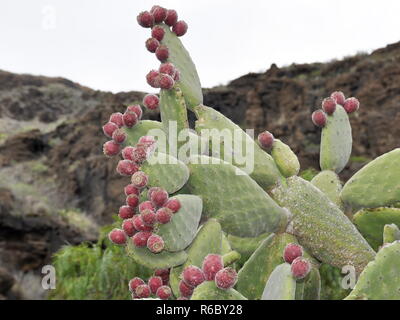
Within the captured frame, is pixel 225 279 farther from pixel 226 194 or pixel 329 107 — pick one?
pixel 329 107

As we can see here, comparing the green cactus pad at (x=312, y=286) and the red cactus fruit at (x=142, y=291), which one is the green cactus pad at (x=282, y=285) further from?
the green cactus pad at (x=312, y=286)

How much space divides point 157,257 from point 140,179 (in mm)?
275

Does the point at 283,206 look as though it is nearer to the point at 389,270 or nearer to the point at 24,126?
the point at 389,270

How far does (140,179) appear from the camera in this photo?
1.60 meters

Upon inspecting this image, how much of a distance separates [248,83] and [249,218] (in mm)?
20218

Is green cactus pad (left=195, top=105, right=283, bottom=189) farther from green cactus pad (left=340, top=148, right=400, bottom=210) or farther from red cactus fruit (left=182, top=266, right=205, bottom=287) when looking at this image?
red cactus fruit (left=182, top=266, right=205, bottom=287)

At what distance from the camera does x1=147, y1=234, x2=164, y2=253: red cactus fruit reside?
1.55 m

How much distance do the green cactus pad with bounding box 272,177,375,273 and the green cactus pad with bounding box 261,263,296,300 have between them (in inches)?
25.2

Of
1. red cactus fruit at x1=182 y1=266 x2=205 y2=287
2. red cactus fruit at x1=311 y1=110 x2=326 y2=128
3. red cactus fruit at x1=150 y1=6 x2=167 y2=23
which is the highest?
red cactus fruit at x1=150 y1=6 x2=167 y2=23

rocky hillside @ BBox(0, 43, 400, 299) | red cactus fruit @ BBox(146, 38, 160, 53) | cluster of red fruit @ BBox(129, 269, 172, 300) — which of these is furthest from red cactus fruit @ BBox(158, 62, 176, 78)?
rocky hillside @ BBox(0, 43, 400, 299)

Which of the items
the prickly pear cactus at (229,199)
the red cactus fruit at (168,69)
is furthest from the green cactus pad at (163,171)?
the red cactus fruit at (168,69)

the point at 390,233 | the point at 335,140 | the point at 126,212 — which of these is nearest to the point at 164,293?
the point at 126,212

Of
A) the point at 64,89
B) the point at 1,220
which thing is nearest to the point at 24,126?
the point at 64,89

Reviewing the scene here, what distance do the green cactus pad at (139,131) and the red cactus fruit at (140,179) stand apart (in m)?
0.31
